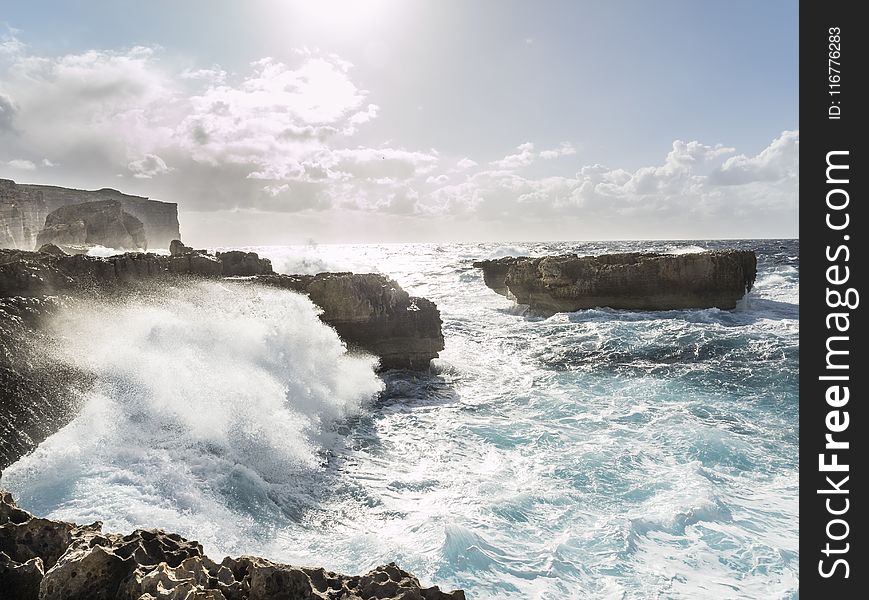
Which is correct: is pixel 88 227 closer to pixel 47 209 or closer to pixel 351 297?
pixel 47 209

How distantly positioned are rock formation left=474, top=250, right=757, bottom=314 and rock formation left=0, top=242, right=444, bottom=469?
37.2 feet

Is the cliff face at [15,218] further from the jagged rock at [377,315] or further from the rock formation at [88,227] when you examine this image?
the jagged rock at [377,315]

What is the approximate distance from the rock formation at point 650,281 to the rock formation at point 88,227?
32189 mm

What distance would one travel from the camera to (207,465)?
677cm

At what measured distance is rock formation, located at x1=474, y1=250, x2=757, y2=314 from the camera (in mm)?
22797

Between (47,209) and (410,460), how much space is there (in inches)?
2291

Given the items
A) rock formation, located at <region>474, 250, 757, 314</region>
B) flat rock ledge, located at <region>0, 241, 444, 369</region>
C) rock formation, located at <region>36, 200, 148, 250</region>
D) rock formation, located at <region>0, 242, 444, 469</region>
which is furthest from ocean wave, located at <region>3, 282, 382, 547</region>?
rock formation, located at <region>36, 200, 148, 250</region>

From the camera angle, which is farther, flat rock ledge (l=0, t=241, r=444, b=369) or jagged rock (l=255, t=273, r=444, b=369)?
jagged rock (l=255, t=273, r=444, b=369)

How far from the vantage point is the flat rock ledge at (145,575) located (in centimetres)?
259

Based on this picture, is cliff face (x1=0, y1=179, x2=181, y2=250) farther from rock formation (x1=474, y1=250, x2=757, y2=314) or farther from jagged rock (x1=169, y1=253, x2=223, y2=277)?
rock formation (x1=474, y1=250, x2=757, y2=314)

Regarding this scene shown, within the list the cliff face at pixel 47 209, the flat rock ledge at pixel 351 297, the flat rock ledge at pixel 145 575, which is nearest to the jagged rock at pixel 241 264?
the flat rock ledge at pixel 351 297

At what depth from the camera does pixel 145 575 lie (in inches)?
104

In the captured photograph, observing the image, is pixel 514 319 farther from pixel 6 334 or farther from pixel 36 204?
pixel 36 204
